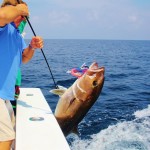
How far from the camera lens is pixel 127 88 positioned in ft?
47.4

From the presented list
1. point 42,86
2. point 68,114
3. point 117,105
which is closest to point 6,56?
point 68,114

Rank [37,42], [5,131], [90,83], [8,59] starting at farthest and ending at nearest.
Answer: [90,83], [37,42], [8,59], [5,131]

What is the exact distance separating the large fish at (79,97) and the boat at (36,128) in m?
0.23

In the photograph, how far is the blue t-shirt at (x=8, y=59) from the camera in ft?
9.86

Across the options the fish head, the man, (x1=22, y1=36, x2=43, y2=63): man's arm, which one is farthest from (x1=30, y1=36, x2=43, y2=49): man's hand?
the fish head

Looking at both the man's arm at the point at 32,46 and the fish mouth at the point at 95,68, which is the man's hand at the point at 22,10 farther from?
the fish mouth at the point at 95,68

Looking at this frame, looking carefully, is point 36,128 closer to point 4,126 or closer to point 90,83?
point 4,126

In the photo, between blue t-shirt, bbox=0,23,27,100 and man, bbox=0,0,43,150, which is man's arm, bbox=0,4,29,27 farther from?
blue t-shirt, bbox=0,23,27,100

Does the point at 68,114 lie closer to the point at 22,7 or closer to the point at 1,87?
the point at 1,87

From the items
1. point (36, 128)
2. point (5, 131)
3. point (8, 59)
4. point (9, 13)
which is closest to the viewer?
point (9, 13)

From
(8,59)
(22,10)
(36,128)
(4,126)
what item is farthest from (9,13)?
(36,128)

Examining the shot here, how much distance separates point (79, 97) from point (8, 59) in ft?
4.13

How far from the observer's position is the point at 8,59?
305cm

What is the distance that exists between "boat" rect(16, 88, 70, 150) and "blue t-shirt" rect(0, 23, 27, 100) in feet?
1.58
